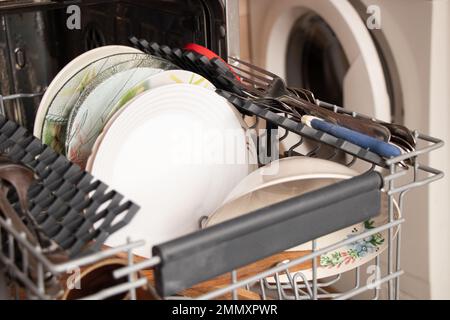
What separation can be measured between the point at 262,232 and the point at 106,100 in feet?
0.99

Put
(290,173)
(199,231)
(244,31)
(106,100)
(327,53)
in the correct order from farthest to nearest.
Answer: (244,31)
(327,53)
(106,100)
(290,173)
(199,231)

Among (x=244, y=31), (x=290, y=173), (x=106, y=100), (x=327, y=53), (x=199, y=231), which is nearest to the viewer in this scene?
(x=199, y=231)

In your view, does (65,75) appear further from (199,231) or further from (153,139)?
(199,231)

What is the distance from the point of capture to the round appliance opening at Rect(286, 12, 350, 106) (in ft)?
4.30

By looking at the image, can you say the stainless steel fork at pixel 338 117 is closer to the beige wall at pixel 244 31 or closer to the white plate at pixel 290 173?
the white plate at pixel 290 173

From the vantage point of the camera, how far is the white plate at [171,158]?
684mm

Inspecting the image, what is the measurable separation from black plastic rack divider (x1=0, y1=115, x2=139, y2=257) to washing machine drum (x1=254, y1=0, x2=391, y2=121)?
66 centimetres

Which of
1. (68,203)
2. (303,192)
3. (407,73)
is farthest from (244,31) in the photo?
(68,203)

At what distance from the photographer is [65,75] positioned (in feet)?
2.58

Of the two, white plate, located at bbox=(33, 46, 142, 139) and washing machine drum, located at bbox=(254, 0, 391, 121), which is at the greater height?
white plate, located at bbox=(33, 46, 142, 139)

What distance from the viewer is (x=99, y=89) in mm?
744

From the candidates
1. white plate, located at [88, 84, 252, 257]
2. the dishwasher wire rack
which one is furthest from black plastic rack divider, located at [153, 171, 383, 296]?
white plate, located at [88, 84, 252, 257]

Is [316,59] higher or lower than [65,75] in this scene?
lower

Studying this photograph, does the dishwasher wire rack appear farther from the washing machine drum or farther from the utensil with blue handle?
the washing machine drum
